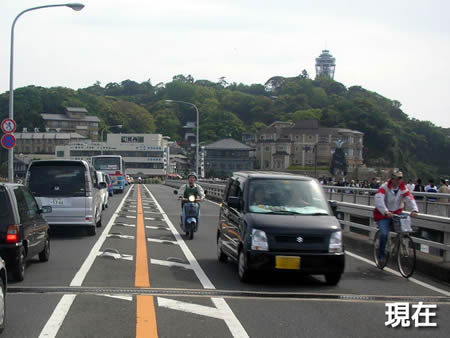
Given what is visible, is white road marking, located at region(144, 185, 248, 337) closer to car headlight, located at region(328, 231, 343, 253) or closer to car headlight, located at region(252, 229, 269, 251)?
car headlight, located at region(252, 229, 269, 251)

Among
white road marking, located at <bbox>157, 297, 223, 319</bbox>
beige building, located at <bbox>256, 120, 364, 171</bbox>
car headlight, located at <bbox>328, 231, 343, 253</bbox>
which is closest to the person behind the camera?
white road marking, located at <bbox>157, 297, 223, 319</bbox>

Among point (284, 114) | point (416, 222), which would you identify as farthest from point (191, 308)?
point (284, 114)

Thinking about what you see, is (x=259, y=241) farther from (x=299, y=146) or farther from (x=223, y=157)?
(x=299, y=146)

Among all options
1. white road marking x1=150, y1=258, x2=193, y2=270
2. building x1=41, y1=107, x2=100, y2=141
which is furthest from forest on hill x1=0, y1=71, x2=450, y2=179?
white road marking x1=150, y1=258, x2=193, y2=270

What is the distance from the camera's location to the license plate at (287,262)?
29.2 feet

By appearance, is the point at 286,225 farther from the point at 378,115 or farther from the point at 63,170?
the point at 378,115

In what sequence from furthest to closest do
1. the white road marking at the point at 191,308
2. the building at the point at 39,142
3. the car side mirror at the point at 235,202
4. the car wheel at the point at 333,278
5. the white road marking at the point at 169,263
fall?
the building at the point at 39,142 < the white road marking at the point at 169,263 < the car side mirror at the point at 235,202 < the car wheel at the point at 333,278 < the white road marking at the point at 191,308

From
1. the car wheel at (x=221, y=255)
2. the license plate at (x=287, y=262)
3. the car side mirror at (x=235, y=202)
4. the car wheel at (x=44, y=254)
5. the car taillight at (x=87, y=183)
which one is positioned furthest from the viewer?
the car taillight at (x=87, y=183)

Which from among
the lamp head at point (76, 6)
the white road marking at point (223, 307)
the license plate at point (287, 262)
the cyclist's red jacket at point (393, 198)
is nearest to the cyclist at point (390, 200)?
the cyclist's red jacket at point (393, 198)

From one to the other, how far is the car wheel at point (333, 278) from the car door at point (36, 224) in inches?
190

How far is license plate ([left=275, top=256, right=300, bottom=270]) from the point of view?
8898 millimetres

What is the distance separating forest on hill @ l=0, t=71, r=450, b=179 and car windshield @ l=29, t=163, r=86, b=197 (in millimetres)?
71415

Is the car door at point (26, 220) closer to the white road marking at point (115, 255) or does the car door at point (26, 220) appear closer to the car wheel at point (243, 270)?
the white road marking at point (115, 255)

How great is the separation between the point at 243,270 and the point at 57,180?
25.1 feet
